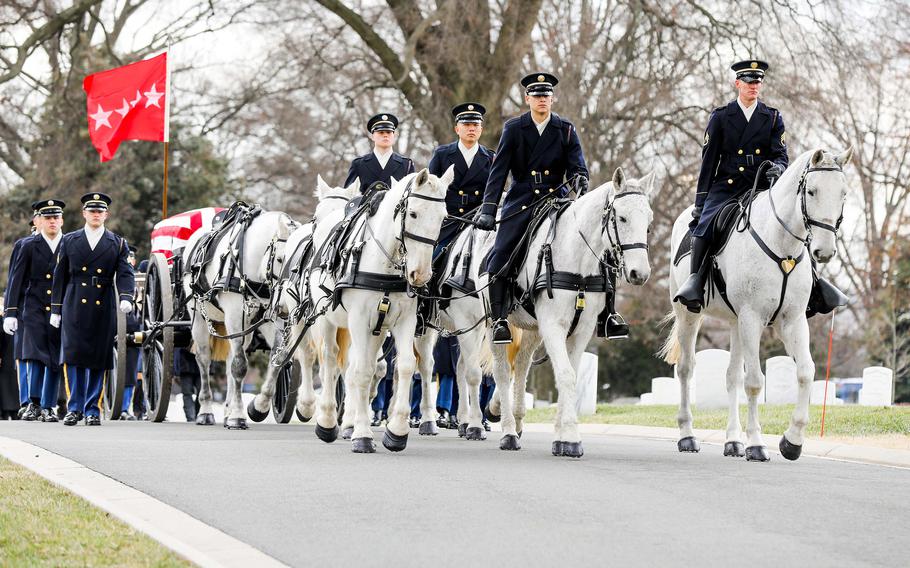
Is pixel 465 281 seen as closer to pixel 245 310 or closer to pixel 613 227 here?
pixel 613 227

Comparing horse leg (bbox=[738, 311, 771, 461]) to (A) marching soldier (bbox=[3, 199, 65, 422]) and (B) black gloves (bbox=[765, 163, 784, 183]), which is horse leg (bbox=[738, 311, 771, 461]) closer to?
(B) black gloves (bbox=[765, 163, 784, 183])

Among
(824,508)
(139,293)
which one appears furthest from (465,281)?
(139,293)

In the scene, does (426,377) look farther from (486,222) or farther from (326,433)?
(486,222)

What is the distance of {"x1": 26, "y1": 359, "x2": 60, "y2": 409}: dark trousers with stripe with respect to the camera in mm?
16984

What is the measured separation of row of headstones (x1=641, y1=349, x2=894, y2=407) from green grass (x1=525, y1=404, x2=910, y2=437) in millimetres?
431

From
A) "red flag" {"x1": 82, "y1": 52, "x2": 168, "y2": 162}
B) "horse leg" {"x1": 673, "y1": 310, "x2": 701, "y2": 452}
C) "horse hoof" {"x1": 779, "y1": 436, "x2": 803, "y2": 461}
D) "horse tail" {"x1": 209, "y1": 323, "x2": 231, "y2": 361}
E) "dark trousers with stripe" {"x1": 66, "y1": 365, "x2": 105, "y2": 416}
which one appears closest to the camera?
"horse hoof" {"x1": 779, "y1": 436, "x2": 803, "y2": 461}

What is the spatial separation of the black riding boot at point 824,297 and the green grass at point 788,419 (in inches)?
135

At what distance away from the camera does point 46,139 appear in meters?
35.7

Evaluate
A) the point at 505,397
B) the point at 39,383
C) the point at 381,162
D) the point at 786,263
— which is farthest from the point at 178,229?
the point at 786,263

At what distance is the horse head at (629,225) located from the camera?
10.1m

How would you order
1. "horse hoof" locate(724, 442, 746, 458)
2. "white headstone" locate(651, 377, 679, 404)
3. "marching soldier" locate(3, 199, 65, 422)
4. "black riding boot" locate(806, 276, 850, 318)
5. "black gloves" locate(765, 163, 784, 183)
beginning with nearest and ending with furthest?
"black riding boot" locate(806, 276, 850, 318) → "black gloves" locate(765, 163, 784, 183) → "horse hoof" locate(724, 442, 746, 458) → "marching soldier" locate(3, 199, 65, 422) → "white headstone" locate(651, 377, 679, 404)

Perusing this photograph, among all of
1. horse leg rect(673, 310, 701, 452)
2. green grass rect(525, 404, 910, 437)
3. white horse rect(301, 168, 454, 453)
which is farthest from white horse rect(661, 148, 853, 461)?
green grass rect(525, 404, 910, 437)

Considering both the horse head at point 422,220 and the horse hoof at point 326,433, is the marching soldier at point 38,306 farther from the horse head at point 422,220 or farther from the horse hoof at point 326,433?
the horse head at point 422,220

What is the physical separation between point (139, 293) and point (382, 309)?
9704 millimetres
